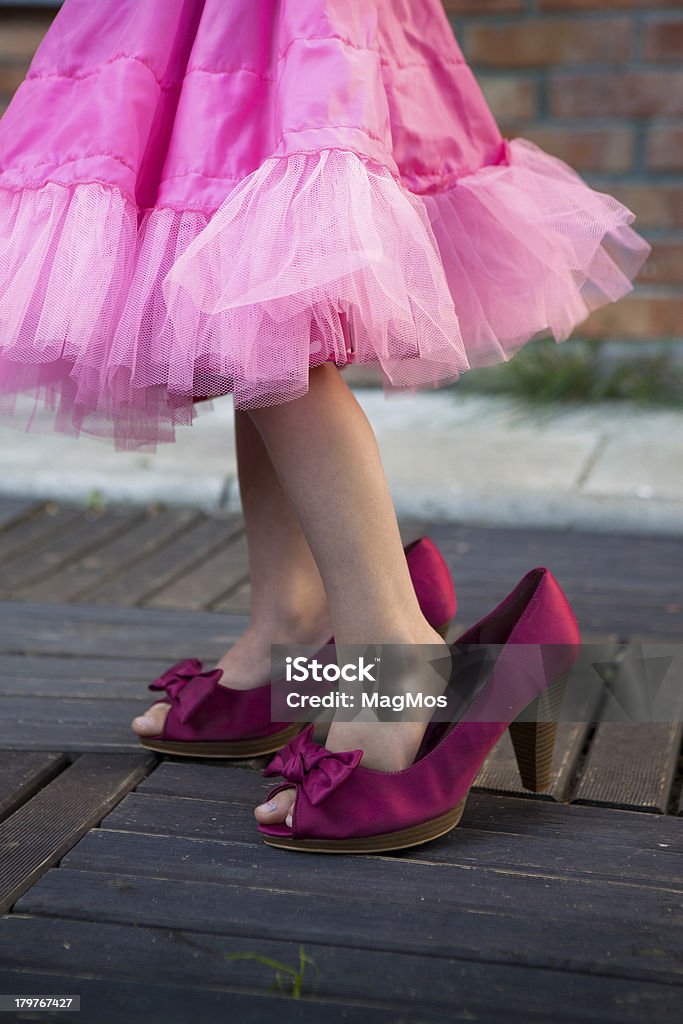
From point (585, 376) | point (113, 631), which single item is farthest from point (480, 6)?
point (113, 631)

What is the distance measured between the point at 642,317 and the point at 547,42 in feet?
2.48

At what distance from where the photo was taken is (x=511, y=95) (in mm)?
3068

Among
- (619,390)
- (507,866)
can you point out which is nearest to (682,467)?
(619,390)

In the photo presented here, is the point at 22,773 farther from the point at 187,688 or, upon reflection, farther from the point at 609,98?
the point at 609,98

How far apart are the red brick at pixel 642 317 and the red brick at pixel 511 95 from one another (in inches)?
21.9

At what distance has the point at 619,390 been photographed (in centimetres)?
307

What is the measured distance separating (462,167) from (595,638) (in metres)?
0.75

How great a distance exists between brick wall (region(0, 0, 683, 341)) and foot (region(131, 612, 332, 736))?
6.61 feet

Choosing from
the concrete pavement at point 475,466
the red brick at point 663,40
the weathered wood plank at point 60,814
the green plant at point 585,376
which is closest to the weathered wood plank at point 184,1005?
the weathered wood plank at point 60,814

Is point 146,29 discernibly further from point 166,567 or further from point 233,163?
point 166,567

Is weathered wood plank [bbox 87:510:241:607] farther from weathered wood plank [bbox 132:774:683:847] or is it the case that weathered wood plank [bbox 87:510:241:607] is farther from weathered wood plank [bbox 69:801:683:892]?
weathered wood plank [bbox 69:801:683:892]

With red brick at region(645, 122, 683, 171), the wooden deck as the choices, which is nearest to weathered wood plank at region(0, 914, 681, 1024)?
the wooden deck

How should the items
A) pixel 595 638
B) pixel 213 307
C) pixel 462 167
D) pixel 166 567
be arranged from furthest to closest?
pixel 166 567, pixel 595 638, pixel 462 167, pixel 213 307

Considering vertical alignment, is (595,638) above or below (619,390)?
above
